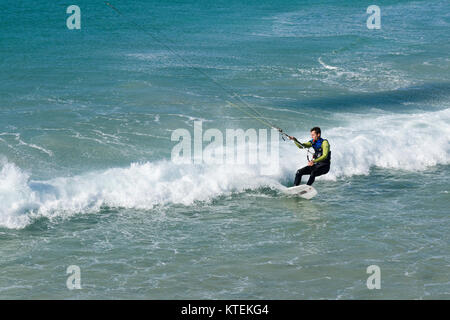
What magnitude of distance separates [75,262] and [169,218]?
9.03ft

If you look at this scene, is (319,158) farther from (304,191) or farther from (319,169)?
(304,191)

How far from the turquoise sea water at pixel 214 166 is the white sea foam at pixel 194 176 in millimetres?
57

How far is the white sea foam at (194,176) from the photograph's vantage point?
1497 centimetres

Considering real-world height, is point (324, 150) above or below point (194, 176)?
above

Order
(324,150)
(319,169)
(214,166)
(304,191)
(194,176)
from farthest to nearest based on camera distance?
(214,166) < (194,176) < (304,191) < (319,169) < (324,150)

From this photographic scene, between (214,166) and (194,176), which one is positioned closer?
(194,176)

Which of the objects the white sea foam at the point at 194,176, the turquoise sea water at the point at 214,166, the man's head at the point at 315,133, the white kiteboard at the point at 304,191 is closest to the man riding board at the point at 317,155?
the man's head at the point at 315,133

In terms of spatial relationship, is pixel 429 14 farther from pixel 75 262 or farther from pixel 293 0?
pixel 75 262

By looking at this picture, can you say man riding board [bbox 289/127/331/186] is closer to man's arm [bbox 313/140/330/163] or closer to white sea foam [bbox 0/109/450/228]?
man's arm [bbox 313/140/330/163]

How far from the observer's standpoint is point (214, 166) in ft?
57.0

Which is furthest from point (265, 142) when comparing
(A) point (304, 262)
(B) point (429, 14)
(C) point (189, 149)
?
(B) point (429, 14)

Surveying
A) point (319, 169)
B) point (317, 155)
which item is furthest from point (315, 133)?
point (319, 169)

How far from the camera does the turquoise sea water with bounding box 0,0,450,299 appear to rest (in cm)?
1174

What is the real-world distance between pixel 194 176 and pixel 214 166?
83cm
